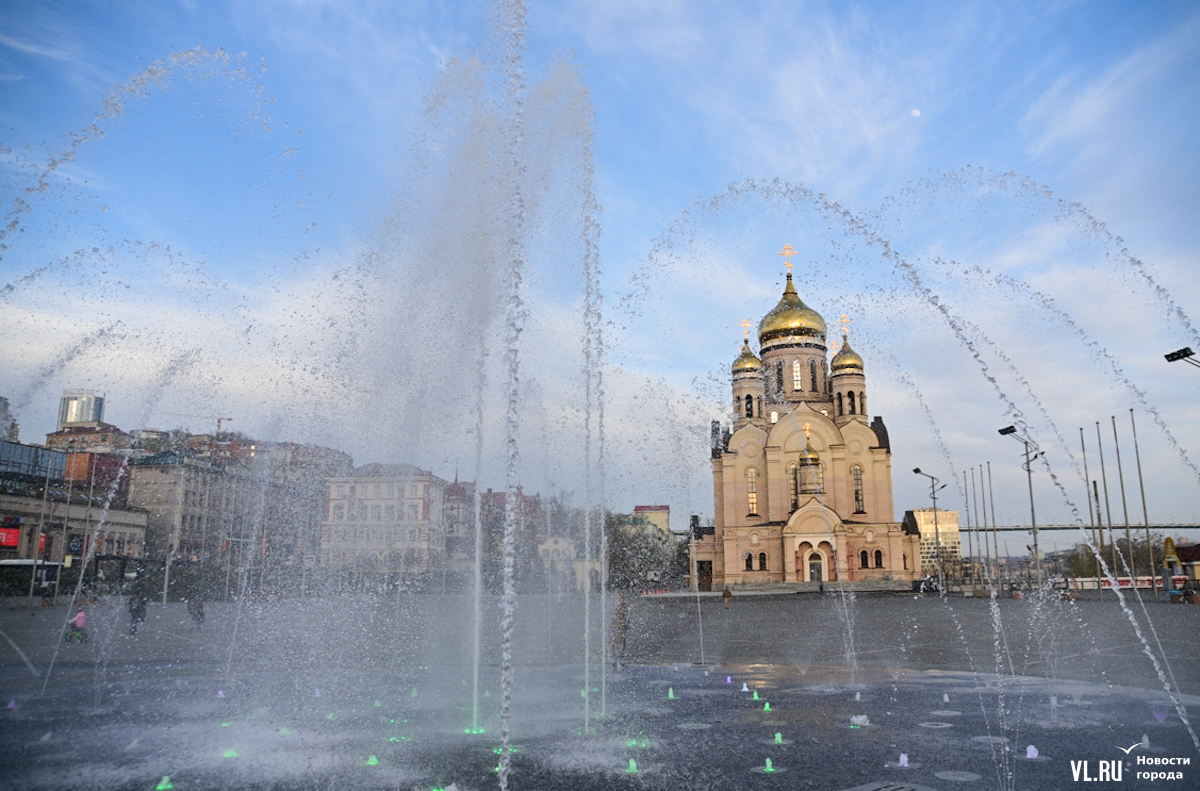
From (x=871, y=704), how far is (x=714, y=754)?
3733 millimetres

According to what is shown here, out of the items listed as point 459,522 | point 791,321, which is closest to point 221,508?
point 459,522

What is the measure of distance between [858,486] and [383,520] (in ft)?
126

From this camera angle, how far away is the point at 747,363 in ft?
226

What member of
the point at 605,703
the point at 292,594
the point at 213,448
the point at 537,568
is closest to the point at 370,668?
the point at 605,703

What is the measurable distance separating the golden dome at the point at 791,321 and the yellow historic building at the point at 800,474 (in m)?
0.08

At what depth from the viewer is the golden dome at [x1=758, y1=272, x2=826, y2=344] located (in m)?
67.5

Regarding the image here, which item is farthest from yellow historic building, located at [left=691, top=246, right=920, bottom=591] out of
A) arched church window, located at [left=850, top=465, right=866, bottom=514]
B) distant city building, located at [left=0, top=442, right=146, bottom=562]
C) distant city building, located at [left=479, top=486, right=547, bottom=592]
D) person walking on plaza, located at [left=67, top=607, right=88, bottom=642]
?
person walking on plaza, located at [left=67, top=607, right=88, bottom=642]

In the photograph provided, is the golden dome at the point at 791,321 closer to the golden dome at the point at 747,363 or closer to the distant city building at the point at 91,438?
the golden dome at the point at 747,363

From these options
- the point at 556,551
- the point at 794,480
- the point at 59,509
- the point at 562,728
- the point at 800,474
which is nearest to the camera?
the point at 562,728

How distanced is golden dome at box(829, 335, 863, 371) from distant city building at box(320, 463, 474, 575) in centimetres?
3389

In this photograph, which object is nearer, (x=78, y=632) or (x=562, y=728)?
(x=562, y=728)

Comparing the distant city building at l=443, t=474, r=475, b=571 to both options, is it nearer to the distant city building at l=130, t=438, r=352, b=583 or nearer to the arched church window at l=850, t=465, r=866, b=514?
the distant city building at l=130, t=438, r=352, b=583

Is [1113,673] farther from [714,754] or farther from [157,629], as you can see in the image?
[157,629]

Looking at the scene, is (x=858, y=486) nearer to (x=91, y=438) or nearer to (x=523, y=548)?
(x=523, y=548)
